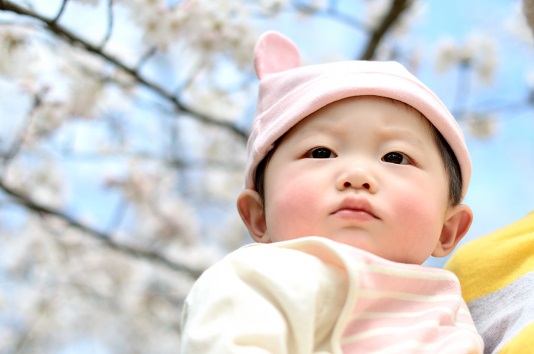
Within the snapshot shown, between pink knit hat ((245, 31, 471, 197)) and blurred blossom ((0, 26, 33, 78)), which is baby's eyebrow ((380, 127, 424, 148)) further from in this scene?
blurred blossom ((0, 26, 33, 78))

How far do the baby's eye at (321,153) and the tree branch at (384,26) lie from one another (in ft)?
3.89

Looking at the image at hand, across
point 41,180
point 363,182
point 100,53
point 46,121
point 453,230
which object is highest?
point 363,182

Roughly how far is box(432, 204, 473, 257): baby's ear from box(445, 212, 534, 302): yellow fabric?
0.05 meters

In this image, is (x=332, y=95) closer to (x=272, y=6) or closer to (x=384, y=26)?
(x=384, y=26)

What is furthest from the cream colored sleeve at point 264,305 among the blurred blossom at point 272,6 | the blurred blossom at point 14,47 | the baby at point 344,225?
the blurred blossom at point 272,6

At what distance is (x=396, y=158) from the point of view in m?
0.95

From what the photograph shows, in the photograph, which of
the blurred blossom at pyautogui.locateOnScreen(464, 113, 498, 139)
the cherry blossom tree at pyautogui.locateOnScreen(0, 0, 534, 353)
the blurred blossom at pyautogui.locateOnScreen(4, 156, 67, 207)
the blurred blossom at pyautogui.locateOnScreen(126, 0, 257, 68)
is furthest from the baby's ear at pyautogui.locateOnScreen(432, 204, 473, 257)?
the blurred blossom at pyautogui.locateOnScreen(464, 113, 498, 139)

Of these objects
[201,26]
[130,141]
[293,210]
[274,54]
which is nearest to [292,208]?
[293,210]

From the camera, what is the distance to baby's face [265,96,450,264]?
0.89m

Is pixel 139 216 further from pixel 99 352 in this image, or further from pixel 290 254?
pixel 290 254

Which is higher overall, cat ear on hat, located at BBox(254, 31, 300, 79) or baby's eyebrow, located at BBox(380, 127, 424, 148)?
baby's eyebrow, located at BBox(380, 127, 424, 148)

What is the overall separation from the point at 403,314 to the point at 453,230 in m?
0.25

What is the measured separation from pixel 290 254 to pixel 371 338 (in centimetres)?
13

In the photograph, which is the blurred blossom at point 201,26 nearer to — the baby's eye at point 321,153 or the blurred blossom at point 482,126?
the baby's eye at point 321,153
